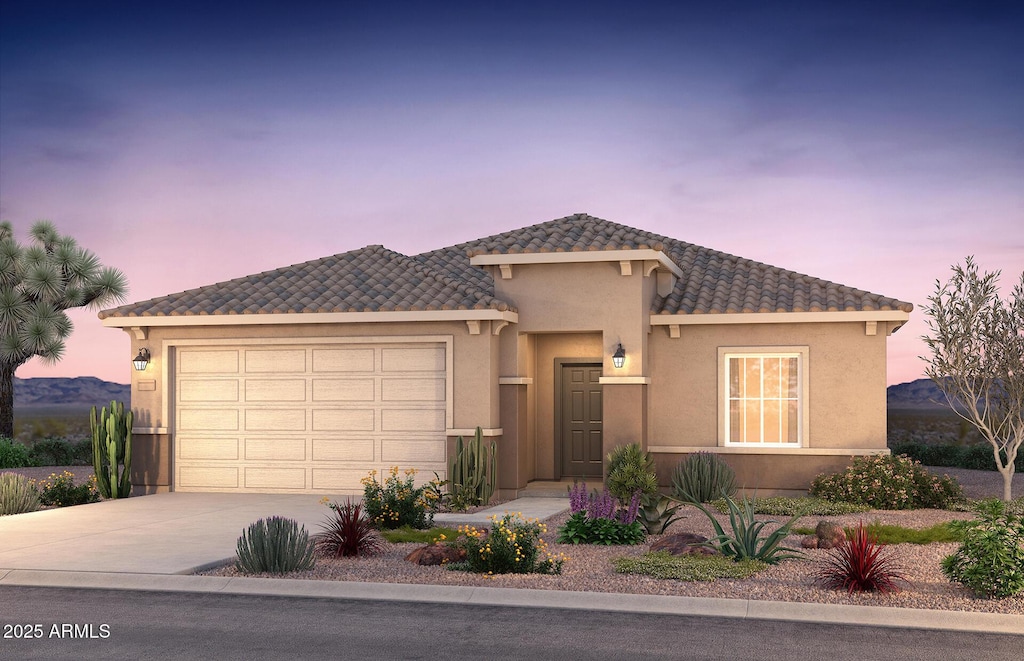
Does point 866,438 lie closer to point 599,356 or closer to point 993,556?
point 599,356

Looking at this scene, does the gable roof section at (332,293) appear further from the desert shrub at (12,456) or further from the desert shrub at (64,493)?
the desert shrub at (12,456)

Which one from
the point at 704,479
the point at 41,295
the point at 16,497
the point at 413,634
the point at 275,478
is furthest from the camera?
the point at 41,295

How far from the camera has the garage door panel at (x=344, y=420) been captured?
18438 mm

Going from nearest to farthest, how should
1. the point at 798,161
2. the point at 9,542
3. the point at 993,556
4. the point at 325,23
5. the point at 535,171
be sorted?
the point at 993,556 < the point at 9,542 < the point at 325,23 < the point at 798,161 < the point at 535,171

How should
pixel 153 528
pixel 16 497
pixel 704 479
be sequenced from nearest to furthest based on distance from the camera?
pixel 153 528, pixel 16 497, pixel 704 479

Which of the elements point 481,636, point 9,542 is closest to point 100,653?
point 481,636

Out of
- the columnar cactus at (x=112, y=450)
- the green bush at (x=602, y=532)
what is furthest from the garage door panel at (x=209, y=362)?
the green bush at (x=602, y=532)

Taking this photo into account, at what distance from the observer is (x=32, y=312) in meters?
27.1

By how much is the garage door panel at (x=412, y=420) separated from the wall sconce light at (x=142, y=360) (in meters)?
4.65

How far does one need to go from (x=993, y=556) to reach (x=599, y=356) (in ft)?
35.4

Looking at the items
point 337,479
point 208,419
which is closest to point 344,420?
point 337,479

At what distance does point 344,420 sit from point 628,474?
17.4 feet

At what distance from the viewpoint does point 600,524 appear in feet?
41.5

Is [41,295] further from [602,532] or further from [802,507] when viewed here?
[802,507]
